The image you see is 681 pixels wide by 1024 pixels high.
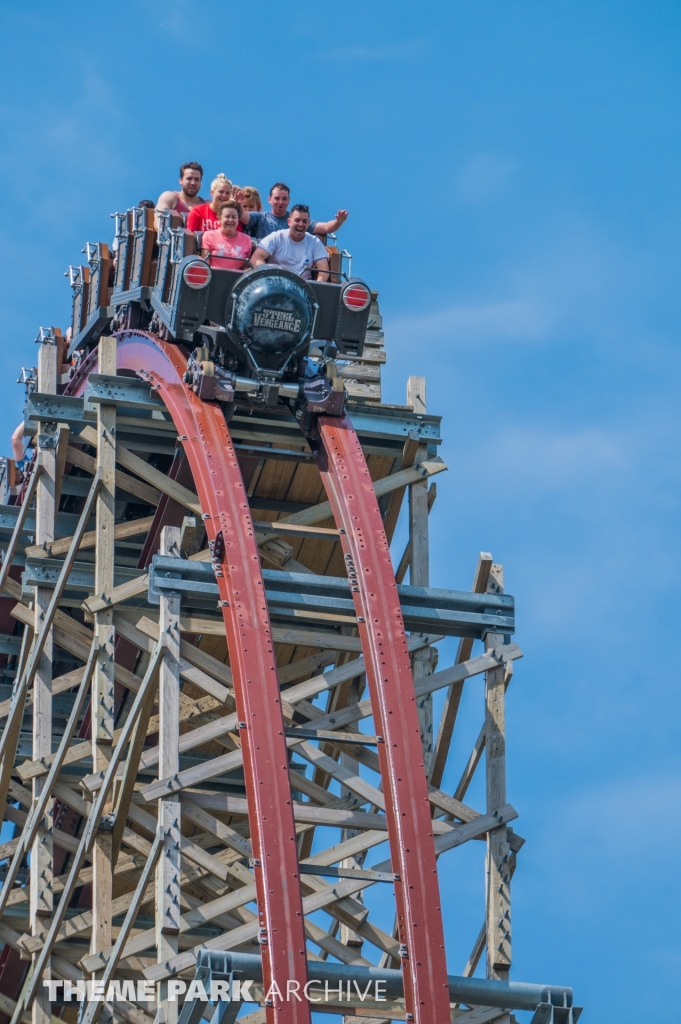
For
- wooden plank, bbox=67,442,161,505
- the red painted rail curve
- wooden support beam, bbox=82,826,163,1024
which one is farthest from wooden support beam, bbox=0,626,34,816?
wooden support beam, bbox=82,826,163,1024

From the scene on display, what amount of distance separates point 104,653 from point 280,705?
314 centimetres

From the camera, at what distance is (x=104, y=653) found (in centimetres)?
1878

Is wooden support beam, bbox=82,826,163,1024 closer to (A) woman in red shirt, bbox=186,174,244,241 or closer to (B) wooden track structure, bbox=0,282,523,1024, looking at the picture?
(B) wooden track structure, bbox=0,282,523,1024

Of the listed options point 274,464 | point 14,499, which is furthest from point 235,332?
point 14,499

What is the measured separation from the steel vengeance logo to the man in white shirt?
102 cm

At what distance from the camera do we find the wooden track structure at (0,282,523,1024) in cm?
1603

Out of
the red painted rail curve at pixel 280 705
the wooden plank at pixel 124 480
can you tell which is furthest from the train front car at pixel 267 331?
the wooden plank at pixel 124 480

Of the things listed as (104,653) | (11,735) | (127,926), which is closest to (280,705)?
(127,926)

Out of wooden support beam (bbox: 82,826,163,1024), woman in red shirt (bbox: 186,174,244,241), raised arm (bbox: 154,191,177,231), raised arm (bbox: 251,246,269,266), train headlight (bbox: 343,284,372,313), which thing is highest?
raised arm (bbox: 154,191,177,231)

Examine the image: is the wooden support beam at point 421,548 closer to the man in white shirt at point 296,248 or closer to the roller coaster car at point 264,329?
the roller coaster car at point 264,329

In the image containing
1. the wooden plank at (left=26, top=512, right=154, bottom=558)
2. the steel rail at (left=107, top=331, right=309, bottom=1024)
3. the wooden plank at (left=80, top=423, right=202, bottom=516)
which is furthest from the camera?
the wooden plank at (left=26, top=512, right=154, bottom=558)

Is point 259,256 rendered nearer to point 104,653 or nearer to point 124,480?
point 124,480

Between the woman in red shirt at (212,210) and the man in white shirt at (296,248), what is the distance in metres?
0.95

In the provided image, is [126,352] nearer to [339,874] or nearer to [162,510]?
[162,510]
